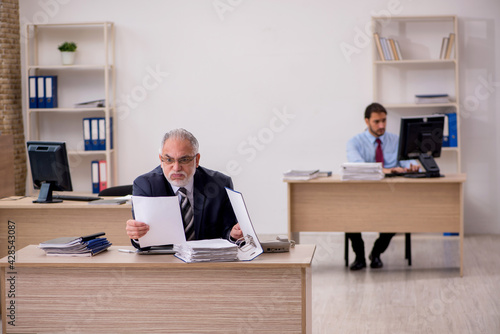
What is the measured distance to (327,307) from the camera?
4.32 m

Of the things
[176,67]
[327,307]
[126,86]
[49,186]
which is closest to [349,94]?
[176,67]

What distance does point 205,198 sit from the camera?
3.14 metres

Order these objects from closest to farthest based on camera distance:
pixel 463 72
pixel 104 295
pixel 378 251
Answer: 1. pixel 104 295
2. pixel 378 251
3. pixel 463 72

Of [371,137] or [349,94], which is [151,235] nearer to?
[371,137]

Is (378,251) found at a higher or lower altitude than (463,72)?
lower

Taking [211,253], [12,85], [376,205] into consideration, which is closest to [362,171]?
[376,205]

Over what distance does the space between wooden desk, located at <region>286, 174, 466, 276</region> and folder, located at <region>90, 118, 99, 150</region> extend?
2538 millimetres

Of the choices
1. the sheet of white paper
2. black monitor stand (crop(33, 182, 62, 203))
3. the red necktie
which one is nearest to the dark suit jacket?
the sheet of white paper

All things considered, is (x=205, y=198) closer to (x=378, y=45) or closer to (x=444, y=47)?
(x=378, y=45)

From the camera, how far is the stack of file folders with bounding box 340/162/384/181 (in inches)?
196

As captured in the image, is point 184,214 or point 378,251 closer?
point 184,214

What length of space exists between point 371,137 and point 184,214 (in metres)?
2.85

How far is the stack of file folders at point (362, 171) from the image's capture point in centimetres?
498

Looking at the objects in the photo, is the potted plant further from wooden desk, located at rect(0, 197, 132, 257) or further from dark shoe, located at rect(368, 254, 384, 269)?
dark shoe, located at rect(368, 254, 384, 269)
